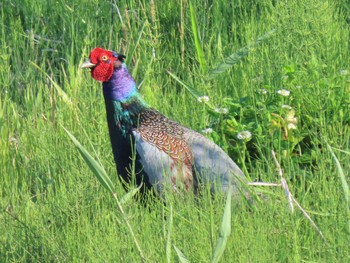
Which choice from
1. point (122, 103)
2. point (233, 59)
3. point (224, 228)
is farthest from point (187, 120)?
point (224, 228)

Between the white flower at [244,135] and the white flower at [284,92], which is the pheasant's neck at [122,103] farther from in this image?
the white flower at [284,92]

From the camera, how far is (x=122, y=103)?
4.34 metres

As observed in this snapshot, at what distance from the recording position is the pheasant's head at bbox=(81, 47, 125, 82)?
14.3 ft

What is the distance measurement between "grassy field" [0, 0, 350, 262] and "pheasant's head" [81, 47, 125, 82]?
28cm

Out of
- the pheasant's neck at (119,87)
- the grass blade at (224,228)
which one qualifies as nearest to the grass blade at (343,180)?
the grass blade at (224,228)

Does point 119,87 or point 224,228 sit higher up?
point 224,228

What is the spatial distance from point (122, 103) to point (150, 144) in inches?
10.6

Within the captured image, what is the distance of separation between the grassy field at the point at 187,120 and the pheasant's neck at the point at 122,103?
105 mm

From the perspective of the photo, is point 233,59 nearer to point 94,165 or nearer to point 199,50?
point 199,50

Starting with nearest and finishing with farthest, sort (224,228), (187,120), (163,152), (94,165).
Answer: (224,228) < (94,165) < (163,152) < (187,120)

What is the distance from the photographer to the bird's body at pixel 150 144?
405 cm

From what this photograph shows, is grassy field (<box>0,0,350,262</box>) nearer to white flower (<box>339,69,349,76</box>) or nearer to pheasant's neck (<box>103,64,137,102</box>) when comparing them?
white flower (<box>339,69,349,76</box>)

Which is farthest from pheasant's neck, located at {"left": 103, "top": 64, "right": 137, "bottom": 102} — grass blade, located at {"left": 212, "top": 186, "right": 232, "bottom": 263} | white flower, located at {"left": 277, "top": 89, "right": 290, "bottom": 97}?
grass blade, located at {"left": 212, "top": 186, "right": 232, "bottom": 263}

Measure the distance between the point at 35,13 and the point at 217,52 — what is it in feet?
4.44
